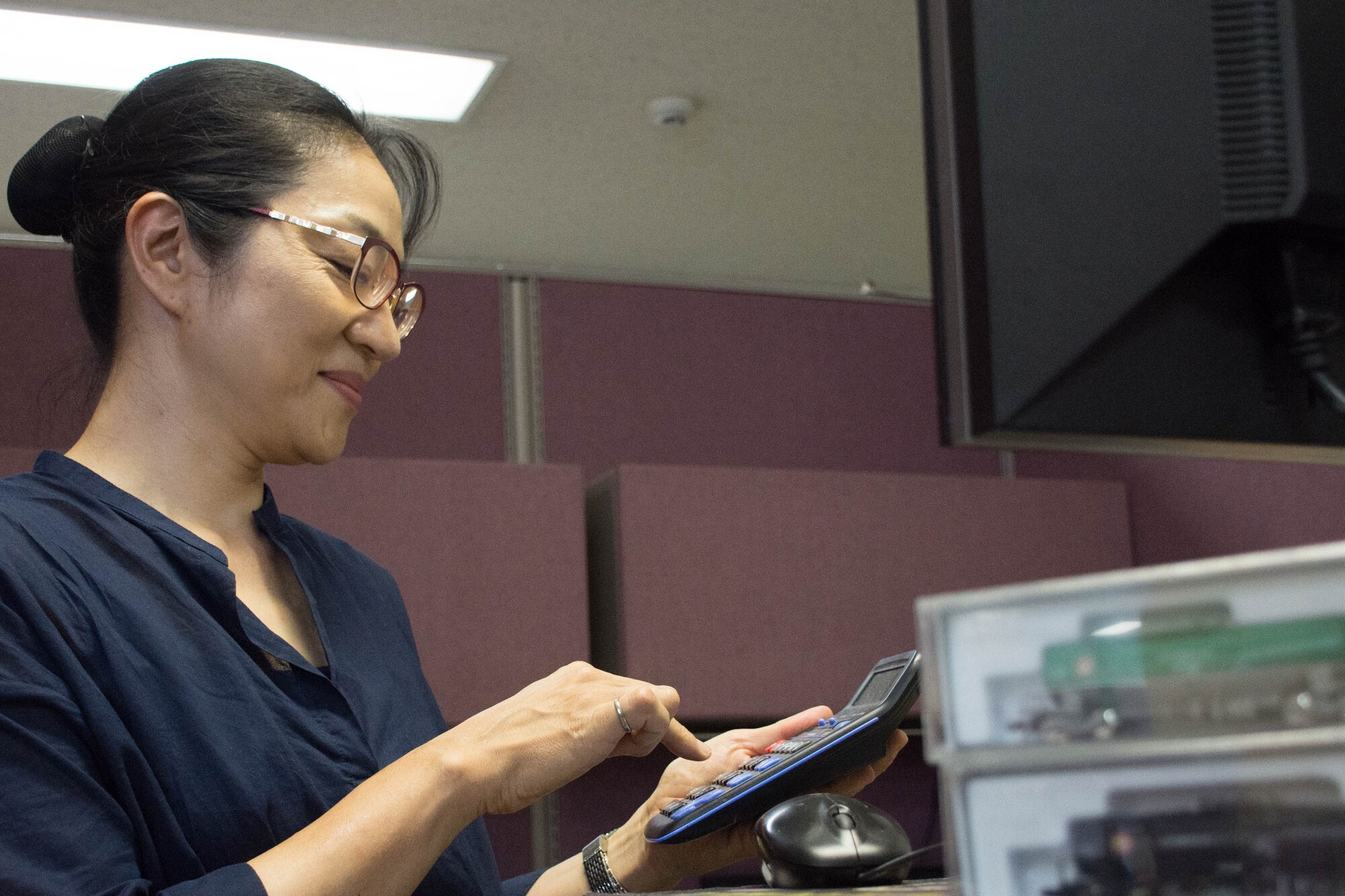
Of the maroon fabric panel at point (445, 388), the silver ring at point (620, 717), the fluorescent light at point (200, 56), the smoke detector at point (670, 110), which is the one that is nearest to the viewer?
the silver ring at point (620, 717)

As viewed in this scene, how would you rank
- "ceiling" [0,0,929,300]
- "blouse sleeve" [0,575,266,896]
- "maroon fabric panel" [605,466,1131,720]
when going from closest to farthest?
"blouse sleeve" [0,575,266,896]
"maroon fabric panel" [605,466,1131,720]
"ceiling" [0,0,929,300]

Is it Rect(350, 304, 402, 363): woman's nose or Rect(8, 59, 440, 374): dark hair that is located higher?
Rect(8, 59, 440, 374): dark hair

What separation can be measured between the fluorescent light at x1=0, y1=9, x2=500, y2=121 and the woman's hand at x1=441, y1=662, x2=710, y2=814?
2.15 metres

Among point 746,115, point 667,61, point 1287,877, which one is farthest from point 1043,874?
point 746,115

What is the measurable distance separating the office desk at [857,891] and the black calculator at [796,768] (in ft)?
0.29

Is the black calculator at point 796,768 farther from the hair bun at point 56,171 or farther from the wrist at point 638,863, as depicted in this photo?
the hair bun at point 56,171

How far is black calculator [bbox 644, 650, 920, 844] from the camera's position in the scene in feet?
2.41

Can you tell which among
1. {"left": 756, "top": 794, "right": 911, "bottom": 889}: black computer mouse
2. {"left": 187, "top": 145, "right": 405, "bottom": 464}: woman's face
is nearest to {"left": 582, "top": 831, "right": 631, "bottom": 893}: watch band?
{"left": 756, "top": 794, "right": 911, "bottom": 889}: black computer mouse

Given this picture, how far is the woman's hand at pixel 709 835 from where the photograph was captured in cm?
82

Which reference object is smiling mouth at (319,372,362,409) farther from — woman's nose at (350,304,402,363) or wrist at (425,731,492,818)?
wrist at (425,731,492,818)

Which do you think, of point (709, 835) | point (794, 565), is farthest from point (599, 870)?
point (794, 565)

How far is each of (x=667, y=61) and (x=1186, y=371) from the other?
109 inches

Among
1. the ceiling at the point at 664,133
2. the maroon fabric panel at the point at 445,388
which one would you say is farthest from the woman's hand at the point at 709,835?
the ceiling at the point at 664,133

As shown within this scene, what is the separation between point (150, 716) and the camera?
766 millimetres
